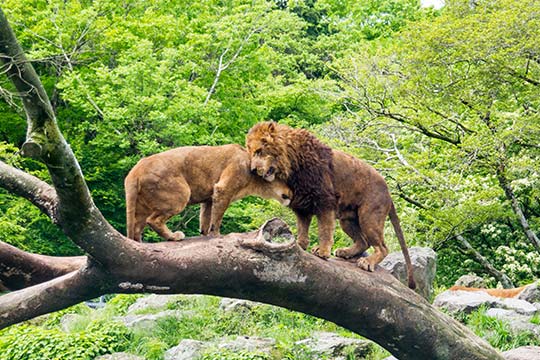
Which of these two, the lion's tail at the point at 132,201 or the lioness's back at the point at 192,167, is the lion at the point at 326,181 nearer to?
the lioness's back at the point at 192,167

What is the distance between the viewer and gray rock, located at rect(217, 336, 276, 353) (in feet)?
32.3

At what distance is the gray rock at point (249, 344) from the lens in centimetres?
986

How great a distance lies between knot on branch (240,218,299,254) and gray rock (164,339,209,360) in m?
5.35

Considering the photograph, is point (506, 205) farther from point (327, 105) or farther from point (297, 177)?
point (297, 177)

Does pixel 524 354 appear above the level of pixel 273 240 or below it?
below

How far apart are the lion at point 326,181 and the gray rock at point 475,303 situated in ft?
17.9

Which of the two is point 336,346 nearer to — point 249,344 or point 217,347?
point 249,344

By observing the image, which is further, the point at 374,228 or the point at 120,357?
the point at 120,357

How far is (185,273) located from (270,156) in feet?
4.90

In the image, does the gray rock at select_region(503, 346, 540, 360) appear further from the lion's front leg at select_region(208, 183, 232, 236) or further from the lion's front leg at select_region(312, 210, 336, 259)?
the lion's front leg at select_region(208, 183, 232, 236)

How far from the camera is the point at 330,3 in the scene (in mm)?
38594

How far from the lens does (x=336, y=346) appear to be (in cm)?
982

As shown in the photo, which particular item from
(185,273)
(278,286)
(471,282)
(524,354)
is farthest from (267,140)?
(471,282)

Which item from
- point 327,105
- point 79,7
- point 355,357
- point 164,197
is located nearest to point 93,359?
point 355,357
